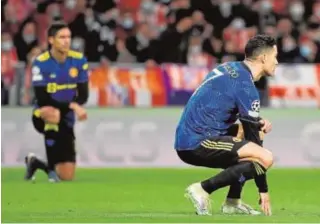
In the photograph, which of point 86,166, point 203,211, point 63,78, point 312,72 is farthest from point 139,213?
point 312,72

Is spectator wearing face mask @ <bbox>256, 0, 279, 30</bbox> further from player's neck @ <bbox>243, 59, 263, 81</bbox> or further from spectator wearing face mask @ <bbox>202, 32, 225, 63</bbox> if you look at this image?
player's neck @ <bbox>243, 59, 263, 81</bbox>

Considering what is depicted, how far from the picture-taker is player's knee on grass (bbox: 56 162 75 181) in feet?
57.3

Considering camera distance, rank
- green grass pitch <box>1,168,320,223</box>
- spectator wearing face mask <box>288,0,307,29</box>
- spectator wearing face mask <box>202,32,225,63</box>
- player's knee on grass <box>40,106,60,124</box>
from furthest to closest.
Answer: spectator wearing face mask <box>288,0,307,29</box>, spectator wearing face mask <box>202,32,225,63</box>, player's knee on grass <box>40,106,60,124</box>, green grass pitch <box>1,168,320,223</box>

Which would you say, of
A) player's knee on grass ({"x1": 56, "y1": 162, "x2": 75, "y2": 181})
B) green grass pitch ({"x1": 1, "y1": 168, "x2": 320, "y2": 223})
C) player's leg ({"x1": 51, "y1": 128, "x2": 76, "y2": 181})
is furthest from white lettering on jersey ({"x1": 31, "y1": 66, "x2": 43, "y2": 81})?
green grass pitch ({"x1": 1, "y1": 168, "x2": 320, "y2": 223})

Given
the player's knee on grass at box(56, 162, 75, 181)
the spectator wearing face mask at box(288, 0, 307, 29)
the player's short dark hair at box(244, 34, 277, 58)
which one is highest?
the player's short dark hair at box(244, 34, 277, 58)

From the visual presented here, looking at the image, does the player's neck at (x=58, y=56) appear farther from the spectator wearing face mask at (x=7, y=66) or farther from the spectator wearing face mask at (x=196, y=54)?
the spectator wearing face mask at (x=196, y=54)

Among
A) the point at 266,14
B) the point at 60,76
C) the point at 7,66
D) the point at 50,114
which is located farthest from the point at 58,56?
the point at 266,14

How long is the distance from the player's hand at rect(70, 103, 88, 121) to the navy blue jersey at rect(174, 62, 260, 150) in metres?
5.09

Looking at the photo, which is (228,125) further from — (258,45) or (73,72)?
(73,72)

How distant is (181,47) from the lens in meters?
22.8

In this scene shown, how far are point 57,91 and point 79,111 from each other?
855mm

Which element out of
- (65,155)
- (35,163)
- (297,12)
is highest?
(297,12)

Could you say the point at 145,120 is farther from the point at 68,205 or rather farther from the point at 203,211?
the point at 203,211

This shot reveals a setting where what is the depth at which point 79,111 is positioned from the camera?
53.8 feet
